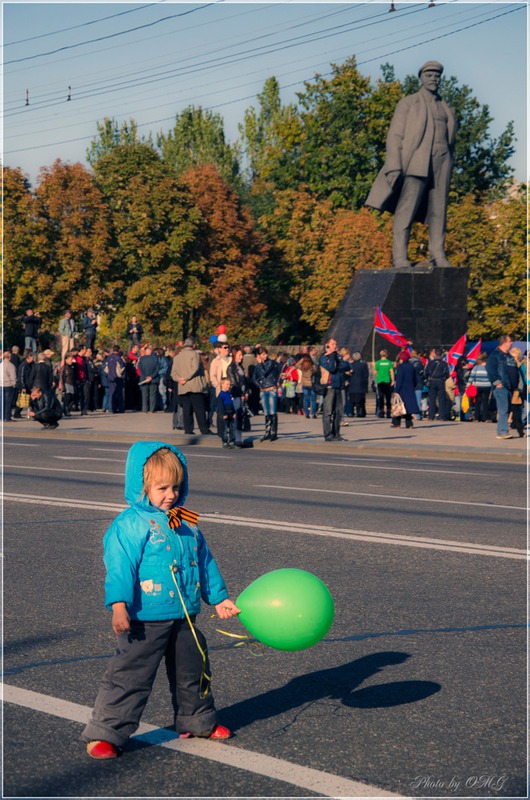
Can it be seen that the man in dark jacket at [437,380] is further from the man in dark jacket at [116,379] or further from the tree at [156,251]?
the tree at [156,251]

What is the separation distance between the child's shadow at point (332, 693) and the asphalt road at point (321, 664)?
0.01m

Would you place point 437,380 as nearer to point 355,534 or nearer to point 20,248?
point 355,534

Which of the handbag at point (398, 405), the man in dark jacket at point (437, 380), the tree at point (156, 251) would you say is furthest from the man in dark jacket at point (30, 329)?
the tree at point (156, 251)

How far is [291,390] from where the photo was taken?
1305 inches

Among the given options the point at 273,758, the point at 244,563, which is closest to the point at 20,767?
the point at 273,758

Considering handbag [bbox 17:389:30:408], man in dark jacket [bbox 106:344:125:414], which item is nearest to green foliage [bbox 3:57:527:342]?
man in dark jacket [bbox 106:344:125:414]

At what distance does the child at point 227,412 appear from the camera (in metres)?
20.8

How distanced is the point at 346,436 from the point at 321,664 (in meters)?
17.8

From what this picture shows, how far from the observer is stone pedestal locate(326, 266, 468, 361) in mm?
33031

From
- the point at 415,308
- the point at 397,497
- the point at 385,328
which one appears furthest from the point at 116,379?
the point at 397,497

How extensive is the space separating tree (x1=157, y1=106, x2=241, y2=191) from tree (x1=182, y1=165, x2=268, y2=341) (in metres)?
28.0

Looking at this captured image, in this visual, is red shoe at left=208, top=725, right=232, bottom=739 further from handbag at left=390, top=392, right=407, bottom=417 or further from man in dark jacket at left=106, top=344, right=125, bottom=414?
man in dark jacket at left=106, top=344, right=125, bottom=414

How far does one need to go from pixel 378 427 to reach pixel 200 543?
22.2 meters

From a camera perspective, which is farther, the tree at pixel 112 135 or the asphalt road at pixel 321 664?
the tree at pixel 112 135
